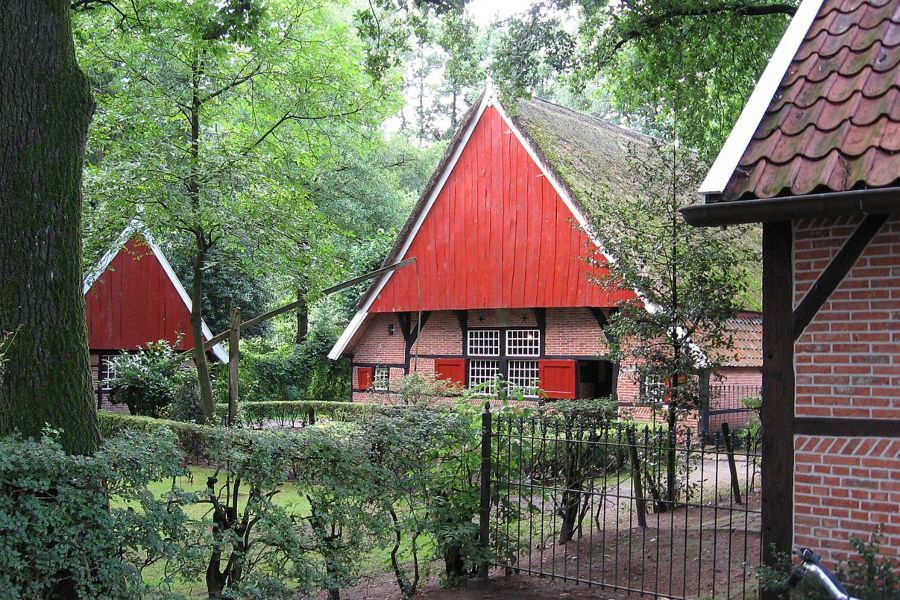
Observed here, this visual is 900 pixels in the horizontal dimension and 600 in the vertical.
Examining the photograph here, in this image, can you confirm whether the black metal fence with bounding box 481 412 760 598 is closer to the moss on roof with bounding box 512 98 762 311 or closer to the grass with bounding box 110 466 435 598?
the grass with bounding box 110 466 435 598

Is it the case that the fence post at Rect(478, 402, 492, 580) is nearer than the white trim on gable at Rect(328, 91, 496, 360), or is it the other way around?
the fence post at Rect(478, 402, 492, 580)

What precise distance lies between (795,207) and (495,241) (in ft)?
48.0

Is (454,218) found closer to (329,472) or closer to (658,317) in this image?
(658,317)

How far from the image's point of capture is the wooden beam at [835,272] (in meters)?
5.11

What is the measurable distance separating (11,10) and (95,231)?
8844 millimetres

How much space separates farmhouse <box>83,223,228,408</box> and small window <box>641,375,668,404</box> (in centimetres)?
1594

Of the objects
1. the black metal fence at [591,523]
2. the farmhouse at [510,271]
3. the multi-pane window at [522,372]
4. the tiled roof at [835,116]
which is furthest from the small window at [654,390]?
the multi-pane window at [522,372]

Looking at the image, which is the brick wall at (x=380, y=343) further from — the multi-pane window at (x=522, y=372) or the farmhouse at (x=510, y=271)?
the multi-pane window at (x=522, y=372)

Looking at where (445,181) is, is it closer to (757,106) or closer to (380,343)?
(380,343)

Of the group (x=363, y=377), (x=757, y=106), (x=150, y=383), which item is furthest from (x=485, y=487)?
(x=363, y=377)

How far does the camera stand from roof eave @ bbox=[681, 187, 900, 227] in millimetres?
4660

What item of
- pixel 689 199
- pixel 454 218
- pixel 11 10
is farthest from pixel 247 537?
pixel 454 218

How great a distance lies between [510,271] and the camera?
19156 millimetres

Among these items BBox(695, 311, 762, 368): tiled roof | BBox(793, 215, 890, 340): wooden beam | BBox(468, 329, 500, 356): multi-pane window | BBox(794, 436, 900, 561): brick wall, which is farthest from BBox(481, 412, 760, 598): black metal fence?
BBox(468, 329, 500, 356): multi-pane window
